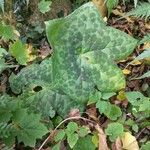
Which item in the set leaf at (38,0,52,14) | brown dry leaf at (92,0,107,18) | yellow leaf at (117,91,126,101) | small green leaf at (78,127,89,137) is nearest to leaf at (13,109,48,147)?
small green leaf at (78,127,89,137)

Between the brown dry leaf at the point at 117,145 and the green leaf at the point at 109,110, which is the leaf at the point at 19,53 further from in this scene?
the brown dry leaf at the point at 117,145

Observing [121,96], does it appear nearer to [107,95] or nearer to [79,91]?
[107,95]

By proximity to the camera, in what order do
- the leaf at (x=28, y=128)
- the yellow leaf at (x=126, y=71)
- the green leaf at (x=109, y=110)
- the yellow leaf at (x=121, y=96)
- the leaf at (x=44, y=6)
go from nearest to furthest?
the leaf at (x=28, y=128) < the green leaf at (x=109, y=110) < the yellow leaf at (x=121, y=96) < the yellow leaf at (x=126, y=71) < the leaf at (x=44, y=6)

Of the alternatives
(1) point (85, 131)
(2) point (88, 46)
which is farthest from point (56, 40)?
(1) point (85, 131)

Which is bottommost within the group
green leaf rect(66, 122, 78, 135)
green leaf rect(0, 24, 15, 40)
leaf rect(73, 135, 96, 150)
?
leaf rect(73, 135, 96, 150)

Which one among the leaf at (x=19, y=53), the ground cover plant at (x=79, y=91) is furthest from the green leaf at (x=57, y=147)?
the leaf at (x=19, y=53)

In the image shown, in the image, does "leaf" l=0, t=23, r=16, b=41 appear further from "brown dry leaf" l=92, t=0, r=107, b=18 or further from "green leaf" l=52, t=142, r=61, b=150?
"green leaf" l=52, t=142, r=61, b=150

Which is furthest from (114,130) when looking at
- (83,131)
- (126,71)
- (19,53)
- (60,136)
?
(19,53)
